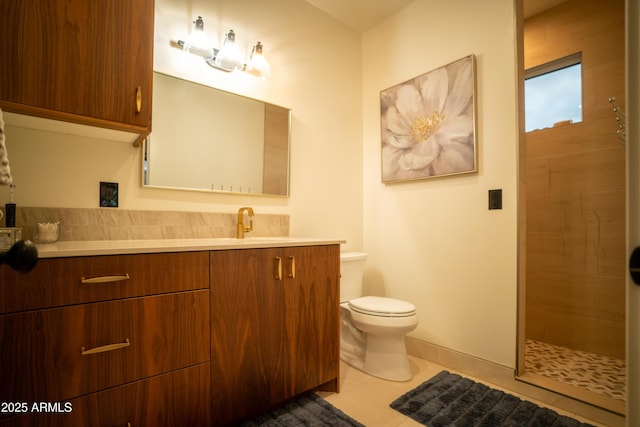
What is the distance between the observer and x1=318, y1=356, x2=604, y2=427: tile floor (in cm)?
148

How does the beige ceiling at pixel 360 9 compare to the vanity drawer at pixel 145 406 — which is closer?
the vanity drawer at pixel 145 406

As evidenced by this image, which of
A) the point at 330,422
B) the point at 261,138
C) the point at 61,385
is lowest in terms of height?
the point at 330,422

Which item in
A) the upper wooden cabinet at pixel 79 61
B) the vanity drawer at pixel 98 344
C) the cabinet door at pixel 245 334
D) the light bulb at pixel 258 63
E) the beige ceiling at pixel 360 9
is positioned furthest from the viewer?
the beige ceiling at pixel 360 9

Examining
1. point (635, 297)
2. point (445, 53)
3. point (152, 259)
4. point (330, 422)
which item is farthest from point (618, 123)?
point (152, 259)

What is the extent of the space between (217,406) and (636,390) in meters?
1.33

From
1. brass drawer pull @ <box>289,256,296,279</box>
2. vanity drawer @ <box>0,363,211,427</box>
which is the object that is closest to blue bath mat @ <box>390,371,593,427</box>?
brass drawer pull @ <box>289,256,296,279</box>

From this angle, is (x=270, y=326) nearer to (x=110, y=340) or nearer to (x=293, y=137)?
(x=110, y=340)

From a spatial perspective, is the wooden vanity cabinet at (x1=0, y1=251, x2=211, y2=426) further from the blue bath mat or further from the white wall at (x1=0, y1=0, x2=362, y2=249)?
the blue bath mat

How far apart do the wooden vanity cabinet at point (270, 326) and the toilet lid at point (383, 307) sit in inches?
10.2

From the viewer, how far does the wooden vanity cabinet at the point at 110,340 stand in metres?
0.91

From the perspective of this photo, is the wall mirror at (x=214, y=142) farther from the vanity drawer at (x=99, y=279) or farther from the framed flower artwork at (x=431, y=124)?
the framed flower artwork at (x=431, y=124)

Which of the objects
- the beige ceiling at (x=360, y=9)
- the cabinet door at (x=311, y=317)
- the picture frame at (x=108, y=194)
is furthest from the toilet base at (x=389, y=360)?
the beige ceiling at (x=360, y=9)

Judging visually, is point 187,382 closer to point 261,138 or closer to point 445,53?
point 261,138

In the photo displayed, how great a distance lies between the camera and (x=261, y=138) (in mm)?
2051
